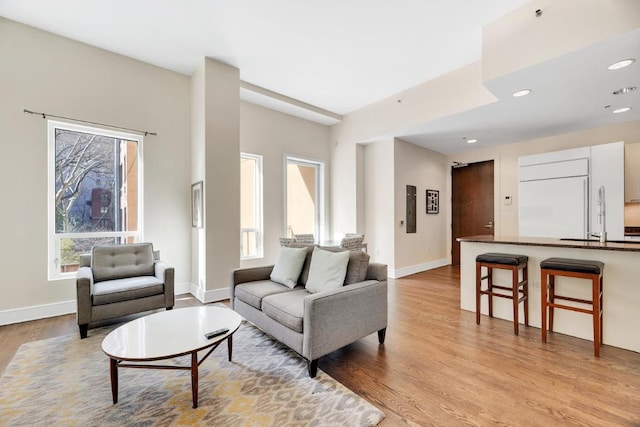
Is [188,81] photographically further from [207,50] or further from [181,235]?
[181,235]

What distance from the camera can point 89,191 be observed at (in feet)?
12.0

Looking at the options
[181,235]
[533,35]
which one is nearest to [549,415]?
[533,35]

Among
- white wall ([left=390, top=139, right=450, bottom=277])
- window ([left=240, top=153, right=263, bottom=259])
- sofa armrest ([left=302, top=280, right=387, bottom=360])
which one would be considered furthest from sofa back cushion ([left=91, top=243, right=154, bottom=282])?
white wall ([left=390, top=139, right=450, bottom=277])

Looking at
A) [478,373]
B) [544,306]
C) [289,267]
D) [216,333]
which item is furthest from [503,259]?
[216,333]

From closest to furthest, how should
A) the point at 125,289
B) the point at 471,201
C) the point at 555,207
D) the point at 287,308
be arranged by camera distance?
the point at 287,308 → the point at 125,289 → the point at 555,207 → the point at 471,201

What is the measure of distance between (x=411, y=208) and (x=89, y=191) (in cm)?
536

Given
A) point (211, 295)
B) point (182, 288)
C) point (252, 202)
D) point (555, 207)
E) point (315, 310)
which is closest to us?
point (315, 310)

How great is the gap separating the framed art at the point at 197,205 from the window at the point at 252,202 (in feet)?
3.11

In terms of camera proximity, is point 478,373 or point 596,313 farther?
point 596,313

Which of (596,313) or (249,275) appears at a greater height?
(249,275)

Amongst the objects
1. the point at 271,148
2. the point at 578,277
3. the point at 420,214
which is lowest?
the point at 578,277

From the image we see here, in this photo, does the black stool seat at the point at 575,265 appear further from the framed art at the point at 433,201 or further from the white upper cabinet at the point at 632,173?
the framed art at the point at 433,201

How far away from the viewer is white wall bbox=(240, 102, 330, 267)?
498 cm

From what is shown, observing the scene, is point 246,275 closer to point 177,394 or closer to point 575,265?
point 177,394
